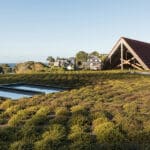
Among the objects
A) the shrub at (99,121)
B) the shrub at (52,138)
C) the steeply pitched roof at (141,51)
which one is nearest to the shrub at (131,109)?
the shrub at (99,121)

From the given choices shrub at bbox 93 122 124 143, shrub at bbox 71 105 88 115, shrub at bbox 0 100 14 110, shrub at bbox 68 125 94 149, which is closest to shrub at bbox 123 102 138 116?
shrub at bbox 71 105 88 115

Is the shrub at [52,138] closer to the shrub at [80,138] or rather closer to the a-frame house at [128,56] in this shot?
the shrub at [80,138]

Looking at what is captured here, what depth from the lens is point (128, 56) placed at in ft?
109

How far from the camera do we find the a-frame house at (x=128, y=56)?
91.8ft

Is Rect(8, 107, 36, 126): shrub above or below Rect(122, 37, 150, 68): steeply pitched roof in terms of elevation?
below

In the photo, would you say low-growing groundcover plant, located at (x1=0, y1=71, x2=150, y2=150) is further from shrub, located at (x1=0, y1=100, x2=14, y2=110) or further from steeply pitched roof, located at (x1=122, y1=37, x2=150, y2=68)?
steeply pitched roof, located at (x1=122, y1=37, x2=150, y2=68)

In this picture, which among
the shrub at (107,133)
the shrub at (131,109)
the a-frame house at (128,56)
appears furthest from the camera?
the a-frame house at (128,56)

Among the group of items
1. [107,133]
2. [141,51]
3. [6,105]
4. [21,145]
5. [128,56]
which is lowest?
[21,145]

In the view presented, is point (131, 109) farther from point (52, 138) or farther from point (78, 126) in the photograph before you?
point (52, 138)

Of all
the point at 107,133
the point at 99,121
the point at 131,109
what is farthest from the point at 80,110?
the point at 107,133

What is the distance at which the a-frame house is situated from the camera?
28.0 meters

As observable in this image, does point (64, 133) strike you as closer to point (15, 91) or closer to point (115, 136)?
point (115, 136)

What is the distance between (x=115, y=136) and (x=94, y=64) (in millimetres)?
28143

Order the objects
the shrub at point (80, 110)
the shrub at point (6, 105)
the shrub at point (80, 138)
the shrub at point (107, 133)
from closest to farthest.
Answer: the shrub at point (80, 138), the shrub at point (107, 133), the shrub at point (80, 110), the shrub at point (6, 105)
